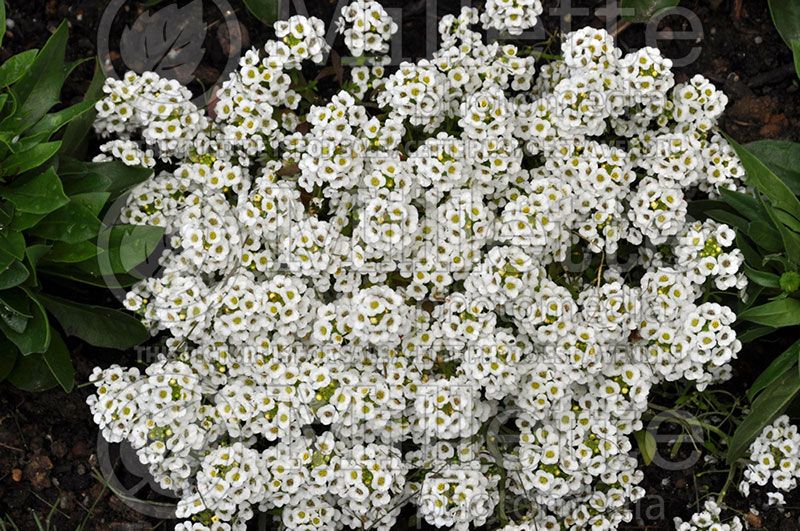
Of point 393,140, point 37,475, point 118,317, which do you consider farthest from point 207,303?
point 37,475

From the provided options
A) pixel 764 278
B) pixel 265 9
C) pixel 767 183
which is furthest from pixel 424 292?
pixel 265 9

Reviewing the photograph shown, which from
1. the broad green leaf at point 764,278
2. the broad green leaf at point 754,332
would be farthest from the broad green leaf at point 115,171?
the broad green leaf at point 754,332

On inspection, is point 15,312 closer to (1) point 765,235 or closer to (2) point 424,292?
(2) point 424,292

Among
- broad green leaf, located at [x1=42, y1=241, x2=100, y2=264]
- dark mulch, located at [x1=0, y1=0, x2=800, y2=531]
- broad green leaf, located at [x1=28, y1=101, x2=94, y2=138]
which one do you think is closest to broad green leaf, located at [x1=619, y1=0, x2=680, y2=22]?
dark mulch, located at [x1=0, y1=0, x2=800, y2=531]

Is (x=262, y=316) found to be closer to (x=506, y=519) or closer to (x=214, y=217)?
(x=214, y=217)

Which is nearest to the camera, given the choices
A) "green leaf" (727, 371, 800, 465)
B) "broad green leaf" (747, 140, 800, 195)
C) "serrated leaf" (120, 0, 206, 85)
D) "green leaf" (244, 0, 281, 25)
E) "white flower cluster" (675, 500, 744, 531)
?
"green leaf" (727, 371, 800, 465)

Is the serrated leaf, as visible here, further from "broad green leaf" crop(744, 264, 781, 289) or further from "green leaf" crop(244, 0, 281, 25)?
"broad green leaf" crop(744, 264, 781, 289)

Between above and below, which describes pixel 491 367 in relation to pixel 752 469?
above
